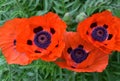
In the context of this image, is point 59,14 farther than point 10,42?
Yes

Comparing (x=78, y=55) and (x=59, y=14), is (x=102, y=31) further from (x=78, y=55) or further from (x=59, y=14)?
(x=59, y=14)

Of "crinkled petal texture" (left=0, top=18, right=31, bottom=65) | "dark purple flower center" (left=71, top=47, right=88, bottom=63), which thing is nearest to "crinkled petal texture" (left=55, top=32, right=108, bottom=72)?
"dark purple flower center" (left=71, top=47, right=88, bottom=63)

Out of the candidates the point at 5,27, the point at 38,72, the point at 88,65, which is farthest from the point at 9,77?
the point at 88,65

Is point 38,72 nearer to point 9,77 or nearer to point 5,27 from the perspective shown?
point 9,77


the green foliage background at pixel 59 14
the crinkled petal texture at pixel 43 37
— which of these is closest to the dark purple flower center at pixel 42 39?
the crinkled petal texture at pixel 43 37

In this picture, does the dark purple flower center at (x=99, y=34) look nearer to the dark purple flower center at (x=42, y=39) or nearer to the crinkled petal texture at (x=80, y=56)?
the crinkled petal texture at (x=80, y=56)

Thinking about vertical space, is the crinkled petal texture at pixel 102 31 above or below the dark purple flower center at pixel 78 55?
above

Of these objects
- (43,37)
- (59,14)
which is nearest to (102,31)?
(43,37)
